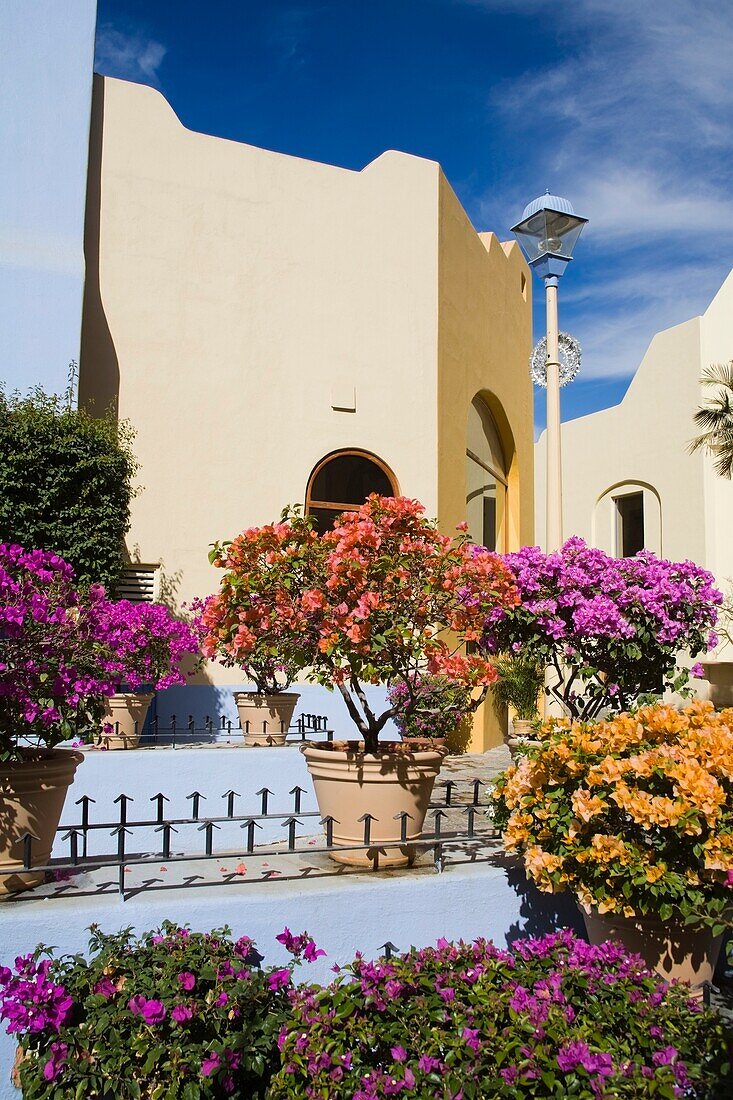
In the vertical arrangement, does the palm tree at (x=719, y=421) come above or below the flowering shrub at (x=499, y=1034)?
above

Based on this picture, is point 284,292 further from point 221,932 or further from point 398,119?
point 221,932

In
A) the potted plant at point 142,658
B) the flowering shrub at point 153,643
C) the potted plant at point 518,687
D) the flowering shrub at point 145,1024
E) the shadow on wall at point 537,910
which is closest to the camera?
the flowering shrub at point 145,1024

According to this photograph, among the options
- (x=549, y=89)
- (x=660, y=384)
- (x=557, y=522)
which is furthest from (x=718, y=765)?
(x=660, y=384)

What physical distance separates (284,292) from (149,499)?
3.47 meters

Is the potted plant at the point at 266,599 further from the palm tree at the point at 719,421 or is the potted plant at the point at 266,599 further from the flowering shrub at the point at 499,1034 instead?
the palm tree at the point at 719,421

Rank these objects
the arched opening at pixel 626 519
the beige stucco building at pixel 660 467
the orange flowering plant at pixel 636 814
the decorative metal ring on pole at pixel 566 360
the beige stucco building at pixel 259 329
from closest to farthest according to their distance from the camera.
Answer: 1. the orange flowering plant at pixel 636 814
2. the decorative metal ring on pole at pixel 566 360
3. the beige stucco building at pixel 259 329
4. the beige stucco building at pixel 660 467
5. the arched opening at pixel 626 519

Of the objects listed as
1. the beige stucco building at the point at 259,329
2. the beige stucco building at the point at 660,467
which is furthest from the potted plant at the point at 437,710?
the beige stucco building at the point at 660,467

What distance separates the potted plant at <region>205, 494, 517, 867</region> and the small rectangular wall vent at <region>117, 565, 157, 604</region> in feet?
23.8

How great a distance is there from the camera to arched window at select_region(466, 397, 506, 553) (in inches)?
615

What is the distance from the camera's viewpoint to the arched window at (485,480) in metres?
15.6

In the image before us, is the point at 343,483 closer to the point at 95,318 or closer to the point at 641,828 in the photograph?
the point at 95,318

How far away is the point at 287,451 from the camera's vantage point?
496 inches

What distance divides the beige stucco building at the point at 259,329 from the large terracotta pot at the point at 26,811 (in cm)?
781

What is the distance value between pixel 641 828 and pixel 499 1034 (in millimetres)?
1342
